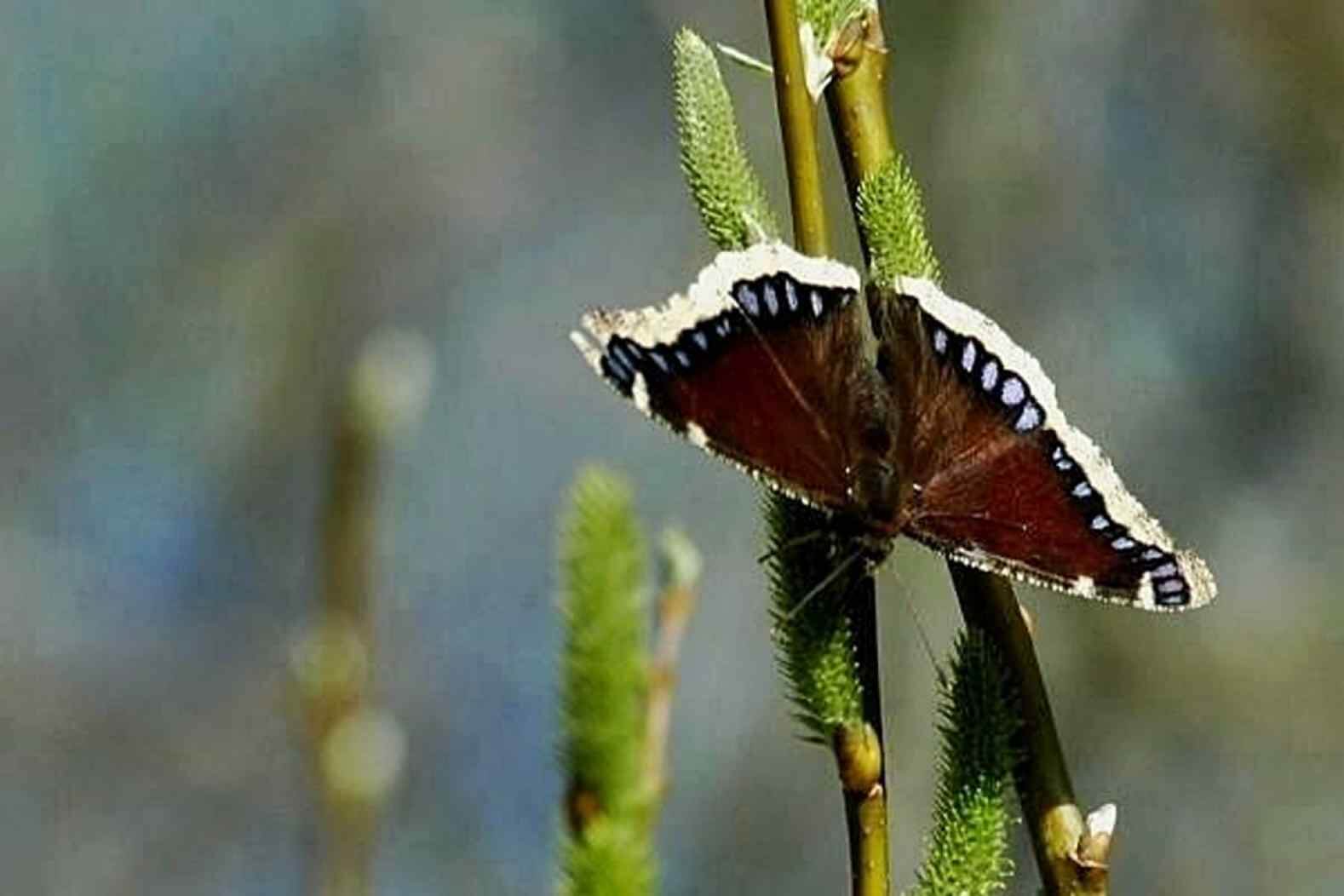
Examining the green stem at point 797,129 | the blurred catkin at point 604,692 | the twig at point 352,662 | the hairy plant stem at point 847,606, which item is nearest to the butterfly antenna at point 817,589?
the hairy plant stem at point 847,606

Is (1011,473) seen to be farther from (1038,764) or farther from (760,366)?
(1038,764)

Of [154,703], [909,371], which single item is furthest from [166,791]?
[909,371]

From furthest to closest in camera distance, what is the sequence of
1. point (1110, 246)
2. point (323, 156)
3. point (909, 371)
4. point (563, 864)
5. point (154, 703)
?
point (1110, 246)
point (323, 156)
point (154, 703)
point (909, 371)
point (563, 864)

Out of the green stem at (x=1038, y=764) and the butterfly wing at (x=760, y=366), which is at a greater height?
the butterfly wing at (x=760, y=366)

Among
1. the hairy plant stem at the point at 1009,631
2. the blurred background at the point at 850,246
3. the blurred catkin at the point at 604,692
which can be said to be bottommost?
the blurred catkin at the point at 604,692

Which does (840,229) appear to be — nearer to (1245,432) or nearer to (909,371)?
(1245,432)

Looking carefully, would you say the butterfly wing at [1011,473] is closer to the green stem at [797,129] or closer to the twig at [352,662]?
the green stem at [797,129]
